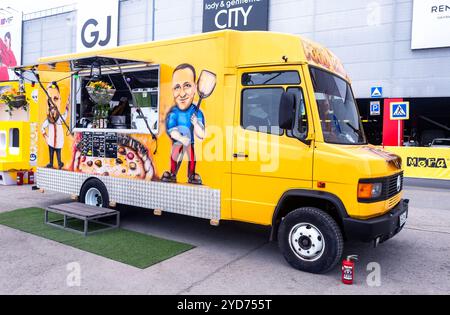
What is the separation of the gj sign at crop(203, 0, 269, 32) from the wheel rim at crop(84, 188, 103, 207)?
1445 centimetres

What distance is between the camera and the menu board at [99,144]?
7.06 metres

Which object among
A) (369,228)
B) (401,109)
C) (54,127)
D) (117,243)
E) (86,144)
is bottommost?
(117,243)

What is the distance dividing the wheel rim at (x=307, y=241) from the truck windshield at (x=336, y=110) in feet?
3.75

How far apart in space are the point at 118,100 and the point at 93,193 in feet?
5.99

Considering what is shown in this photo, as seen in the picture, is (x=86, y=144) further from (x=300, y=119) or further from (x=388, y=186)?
(x=388, y=186)

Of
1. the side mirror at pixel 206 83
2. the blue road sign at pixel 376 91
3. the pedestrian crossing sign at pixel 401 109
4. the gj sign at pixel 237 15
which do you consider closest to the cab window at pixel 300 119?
the side mirror at pixel 206 83

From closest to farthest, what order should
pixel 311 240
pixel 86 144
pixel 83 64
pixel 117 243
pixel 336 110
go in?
pixel 311 240
pixel 336 110
pixel 117 243
pixel 83 64
pixel 86 144

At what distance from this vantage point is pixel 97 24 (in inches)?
993

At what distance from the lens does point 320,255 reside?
4879 millimetres

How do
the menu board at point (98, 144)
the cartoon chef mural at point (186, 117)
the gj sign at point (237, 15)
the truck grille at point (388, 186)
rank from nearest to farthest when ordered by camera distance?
the truck grille at point (388, 186) → the cartoon chef mural at point (186, 117) → the menu board at point (98, 144) → the gj sign at point (237, 15)

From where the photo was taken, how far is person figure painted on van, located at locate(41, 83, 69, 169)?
26.0 ft

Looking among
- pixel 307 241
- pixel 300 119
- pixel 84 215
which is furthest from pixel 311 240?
pixel 84 215

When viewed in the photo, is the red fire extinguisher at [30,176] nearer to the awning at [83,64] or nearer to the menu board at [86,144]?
the awning at [83,64]

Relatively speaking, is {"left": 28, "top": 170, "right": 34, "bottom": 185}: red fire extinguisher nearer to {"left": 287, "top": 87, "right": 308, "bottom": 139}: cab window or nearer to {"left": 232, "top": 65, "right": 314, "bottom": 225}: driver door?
{"left": 232, "top": 65, "right": 314, "bottom": 225}: driver door
